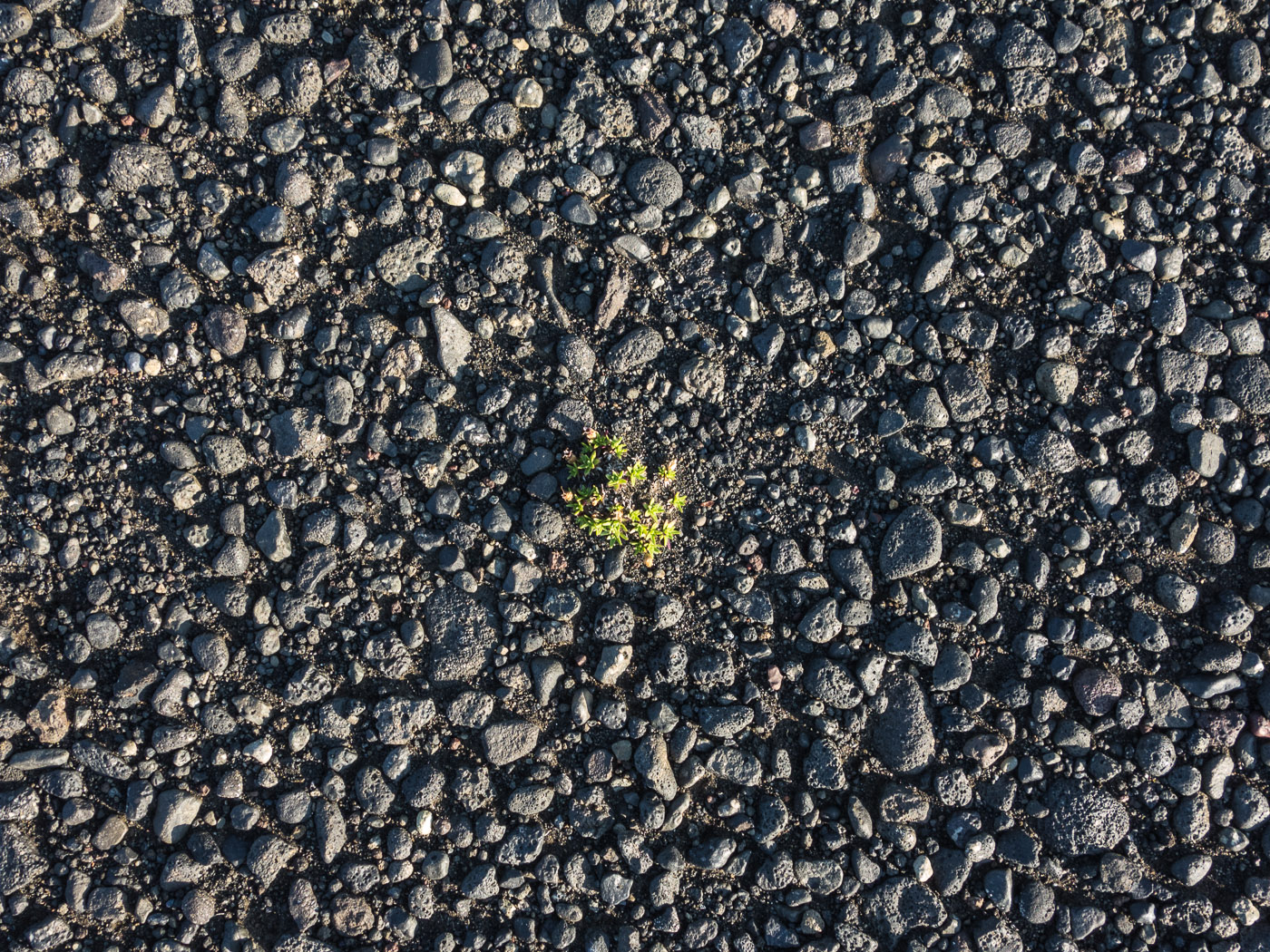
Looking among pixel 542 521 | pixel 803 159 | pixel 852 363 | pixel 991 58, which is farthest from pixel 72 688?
pixel 991 58

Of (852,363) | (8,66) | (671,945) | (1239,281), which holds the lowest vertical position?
(671,945)

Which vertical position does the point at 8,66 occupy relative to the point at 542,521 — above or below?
above

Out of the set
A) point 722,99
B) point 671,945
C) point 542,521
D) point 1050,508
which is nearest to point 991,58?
point 722,99

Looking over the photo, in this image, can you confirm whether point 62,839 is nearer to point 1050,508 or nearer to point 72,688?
point 72,688
